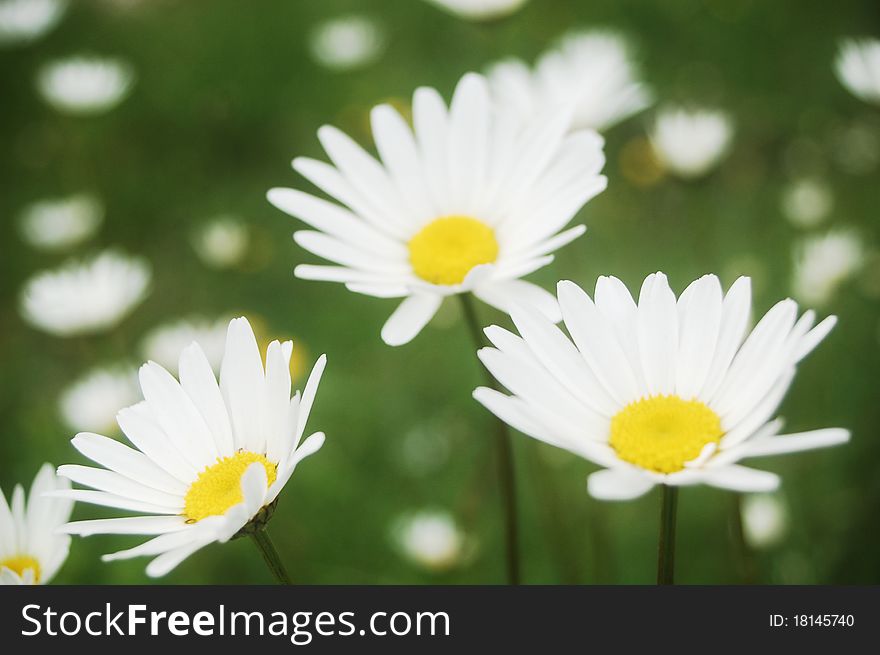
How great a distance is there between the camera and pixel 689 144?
1311 millimetres

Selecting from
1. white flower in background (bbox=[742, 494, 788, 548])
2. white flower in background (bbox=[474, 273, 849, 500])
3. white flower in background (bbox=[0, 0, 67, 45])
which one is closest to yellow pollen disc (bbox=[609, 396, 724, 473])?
white flower in background (bbox=[474, 273, 849, 500])

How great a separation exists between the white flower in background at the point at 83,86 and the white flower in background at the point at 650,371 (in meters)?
1.56

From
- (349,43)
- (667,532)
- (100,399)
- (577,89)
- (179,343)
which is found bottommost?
(667,532)

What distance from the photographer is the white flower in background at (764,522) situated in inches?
41.0

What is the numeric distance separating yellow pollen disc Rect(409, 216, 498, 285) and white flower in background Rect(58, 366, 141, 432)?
663 mm

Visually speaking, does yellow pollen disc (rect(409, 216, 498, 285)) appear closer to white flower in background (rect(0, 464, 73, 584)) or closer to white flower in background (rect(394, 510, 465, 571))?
white flower in background (rect(0, 464, 73, 584))

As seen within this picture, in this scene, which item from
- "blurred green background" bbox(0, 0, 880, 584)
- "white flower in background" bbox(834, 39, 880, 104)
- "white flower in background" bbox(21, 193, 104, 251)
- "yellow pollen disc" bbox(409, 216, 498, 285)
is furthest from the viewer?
"white flower in background" bbox(21, 193, 104, 251)

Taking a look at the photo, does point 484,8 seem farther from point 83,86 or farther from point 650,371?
point 83,86

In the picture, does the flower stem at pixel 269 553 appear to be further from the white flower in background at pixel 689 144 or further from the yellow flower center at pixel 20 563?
the white flower in background at pixel 689 144

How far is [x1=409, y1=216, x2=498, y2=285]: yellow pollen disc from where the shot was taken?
734mm

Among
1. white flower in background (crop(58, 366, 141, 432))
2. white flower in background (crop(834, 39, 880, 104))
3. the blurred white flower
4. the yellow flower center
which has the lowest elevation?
the yellow flower center

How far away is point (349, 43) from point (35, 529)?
1652 millimetres

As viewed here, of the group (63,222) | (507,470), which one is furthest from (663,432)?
(63,222)

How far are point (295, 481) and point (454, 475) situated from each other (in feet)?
0.88
